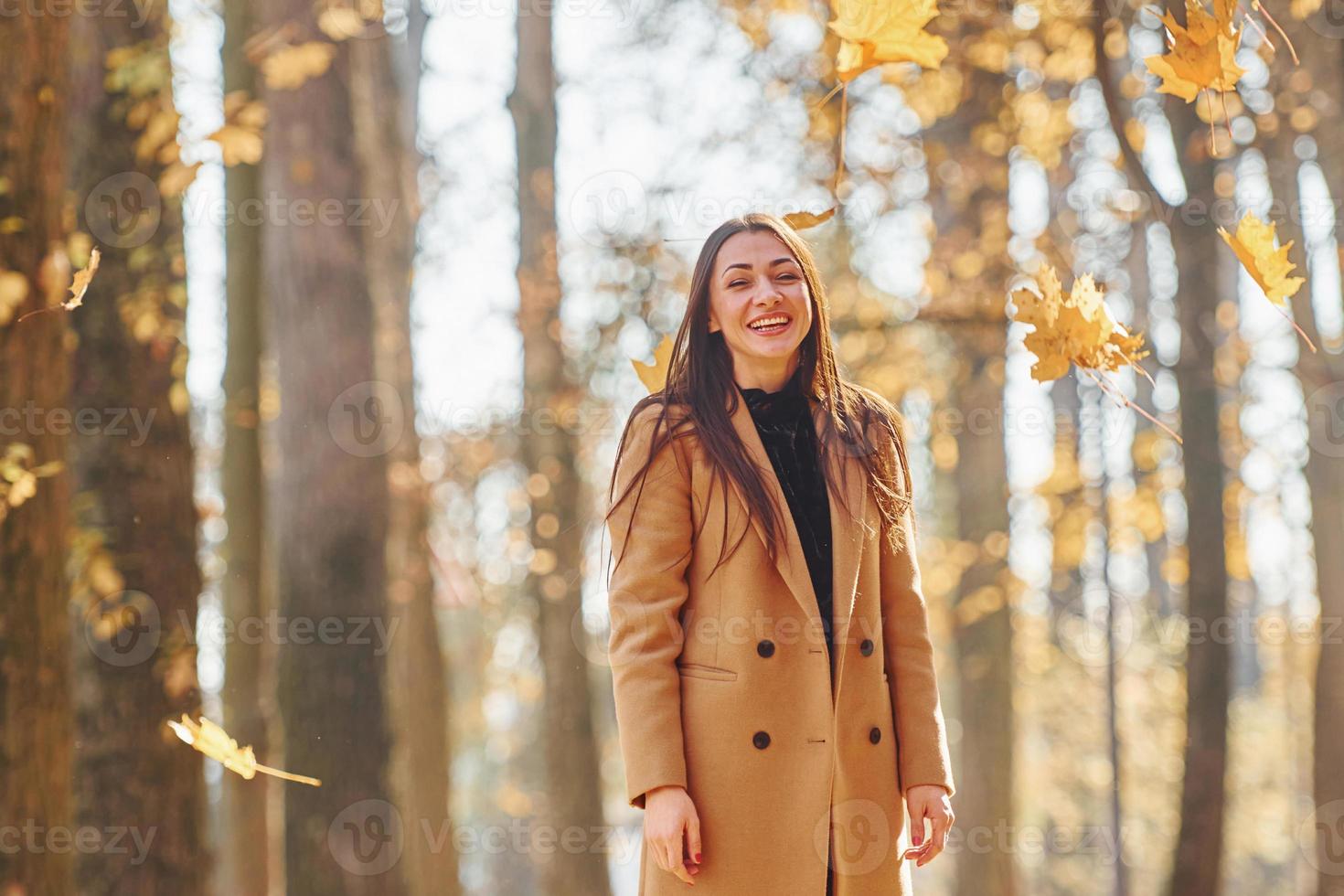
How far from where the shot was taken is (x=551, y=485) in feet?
30.7

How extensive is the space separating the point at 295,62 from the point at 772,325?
4.16m

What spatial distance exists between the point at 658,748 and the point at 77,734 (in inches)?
92.7

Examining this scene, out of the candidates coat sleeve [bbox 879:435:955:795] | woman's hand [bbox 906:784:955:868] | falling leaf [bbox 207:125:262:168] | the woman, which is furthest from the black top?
falling leaf [bbox 207:125:262:168]

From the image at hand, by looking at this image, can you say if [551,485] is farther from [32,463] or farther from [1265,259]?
[1265,259]

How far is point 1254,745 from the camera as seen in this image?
24391 mm

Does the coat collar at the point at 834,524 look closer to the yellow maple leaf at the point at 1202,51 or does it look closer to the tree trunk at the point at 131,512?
the yellow maple leaf at the point at 1202,51

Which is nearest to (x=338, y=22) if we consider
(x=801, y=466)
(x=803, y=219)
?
(x=803, y=219)

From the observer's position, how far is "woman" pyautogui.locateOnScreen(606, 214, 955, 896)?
2584 millimetres

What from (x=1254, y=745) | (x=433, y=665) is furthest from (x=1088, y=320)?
(x=1254, y=745)

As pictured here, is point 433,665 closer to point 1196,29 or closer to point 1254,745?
point 1196,29

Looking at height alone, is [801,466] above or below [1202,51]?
below

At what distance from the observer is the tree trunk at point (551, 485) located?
30.0ft

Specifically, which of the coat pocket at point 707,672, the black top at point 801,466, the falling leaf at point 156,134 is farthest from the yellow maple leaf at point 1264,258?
the falling leaf at point 156,134

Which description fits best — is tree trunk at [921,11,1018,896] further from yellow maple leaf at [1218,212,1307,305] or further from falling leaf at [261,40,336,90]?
yellow maple leaf at [1218,212,1307,305]
